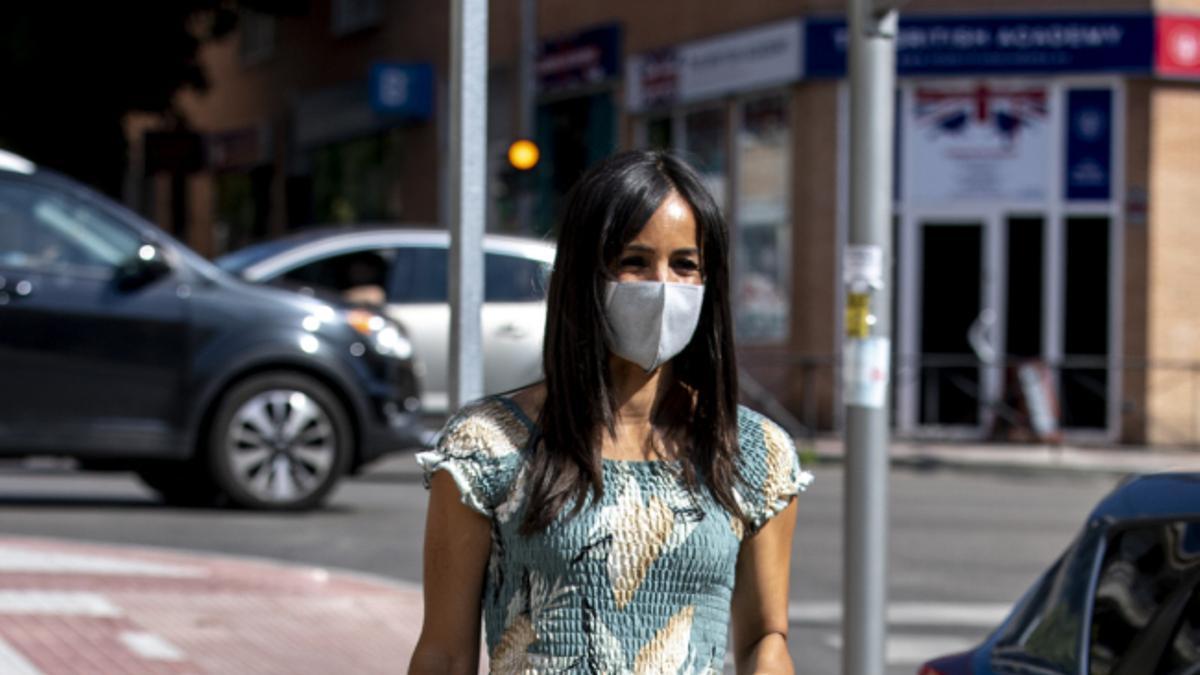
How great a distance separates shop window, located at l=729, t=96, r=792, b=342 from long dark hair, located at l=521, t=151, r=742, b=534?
21196 millimetres

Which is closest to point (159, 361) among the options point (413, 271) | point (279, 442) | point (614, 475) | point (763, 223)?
point (279, 442)

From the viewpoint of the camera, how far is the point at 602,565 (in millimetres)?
2746

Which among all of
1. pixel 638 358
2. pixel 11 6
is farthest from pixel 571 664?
pixel 11 6

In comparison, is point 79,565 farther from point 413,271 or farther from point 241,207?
point 241,207

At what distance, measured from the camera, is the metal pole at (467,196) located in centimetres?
456

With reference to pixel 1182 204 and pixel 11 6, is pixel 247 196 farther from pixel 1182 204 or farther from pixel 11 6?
pixel 1182 204

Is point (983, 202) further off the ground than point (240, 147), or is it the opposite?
point (240, 147)

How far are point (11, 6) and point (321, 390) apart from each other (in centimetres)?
1697

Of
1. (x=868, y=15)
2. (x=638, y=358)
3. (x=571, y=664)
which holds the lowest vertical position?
(x=571, y=664)

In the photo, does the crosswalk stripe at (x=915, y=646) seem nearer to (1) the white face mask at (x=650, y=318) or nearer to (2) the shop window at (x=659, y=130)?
(1) the white face mask at (x=650, y=318)

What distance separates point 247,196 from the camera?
131ft

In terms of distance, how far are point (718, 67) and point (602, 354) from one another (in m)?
22.5

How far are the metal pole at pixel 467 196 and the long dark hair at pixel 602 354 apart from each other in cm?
167

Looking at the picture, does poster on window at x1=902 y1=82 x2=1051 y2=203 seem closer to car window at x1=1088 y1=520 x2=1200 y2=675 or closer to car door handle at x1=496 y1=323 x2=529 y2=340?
car door handle at x1=496 y1=323 x2=529 y2=340
